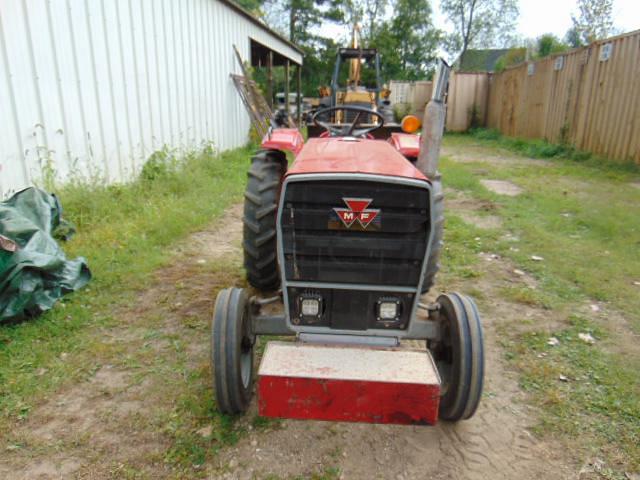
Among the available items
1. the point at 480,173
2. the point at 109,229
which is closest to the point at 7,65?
the point at 109,229

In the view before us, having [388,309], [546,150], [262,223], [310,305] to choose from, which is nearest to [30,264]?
[262,223]

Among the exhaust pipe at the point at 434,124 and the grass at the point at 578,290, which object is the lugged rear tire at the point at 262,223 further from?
the grass at the point at 578,290

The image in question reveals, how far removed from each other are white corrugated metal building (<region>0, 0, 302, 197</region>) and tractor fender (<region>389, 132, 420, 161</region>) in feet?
11.3

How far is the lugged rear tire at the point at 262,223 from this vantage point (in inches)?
122

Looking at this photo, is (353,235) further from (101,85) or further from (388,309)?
(101,85)

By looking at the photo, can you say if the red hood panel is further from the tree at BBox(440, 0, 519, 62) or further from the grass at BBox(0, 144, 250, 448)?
the tree at BBox(440, 0, 519, 62)

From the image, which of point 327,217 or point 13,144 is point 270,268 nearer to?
point 327,217

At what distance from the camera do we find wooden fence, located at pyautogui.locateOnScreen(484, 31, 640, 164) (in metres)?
8.41

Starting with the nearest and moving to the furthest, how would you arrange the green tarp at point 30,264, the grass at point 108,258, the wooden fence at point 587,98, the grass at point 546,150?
1. the grass at point 108,258
2. the green tarp at point 30,264
3. the wooden fence at point 587,98
4. the grass at point 546,150

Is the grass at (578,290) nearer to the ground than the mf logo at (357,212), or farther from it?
nearer to the ground

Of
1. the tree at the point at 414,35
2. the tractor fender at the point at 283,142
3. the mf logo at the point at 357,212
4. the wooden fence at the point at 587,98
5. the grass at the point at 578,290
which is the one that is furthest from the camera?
the tree at the point at 414,35

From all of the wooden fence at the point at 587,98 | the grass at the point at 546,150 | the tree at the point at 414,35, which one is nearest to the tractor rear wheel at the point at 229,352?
the grass at the point at 546,150

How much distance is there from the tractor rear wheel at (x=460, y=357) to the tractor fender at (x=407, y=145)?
140 centimetres

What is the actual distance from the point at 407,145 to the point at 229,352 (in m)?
2.21
